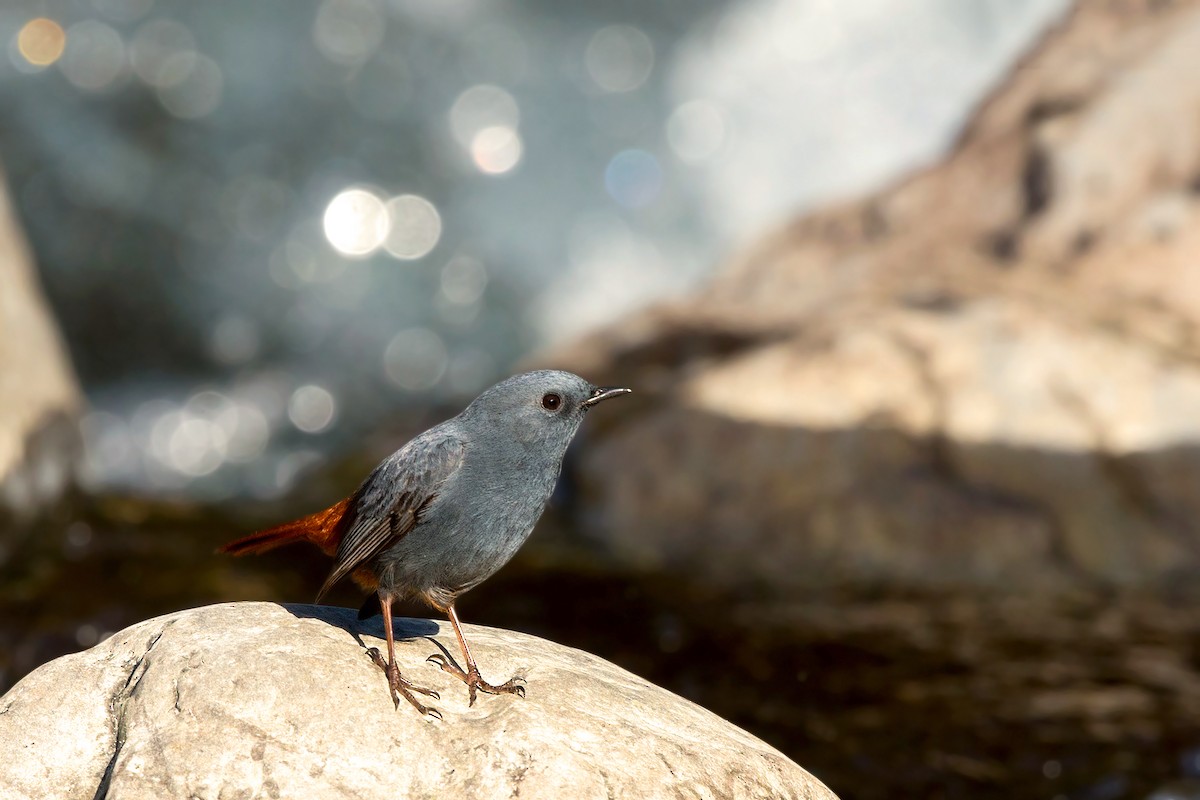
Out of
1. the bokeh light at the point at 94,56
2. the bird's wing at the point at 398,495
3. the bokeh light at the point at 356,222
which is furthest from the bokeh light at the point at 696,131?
the bird's wing at the point at 398,495

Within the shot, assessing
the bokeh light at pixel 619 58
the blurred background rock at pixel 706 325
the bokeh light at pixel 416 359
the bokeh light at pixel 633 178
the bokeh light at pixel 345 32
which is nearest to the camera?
the blurred background rock at pixel 706 325

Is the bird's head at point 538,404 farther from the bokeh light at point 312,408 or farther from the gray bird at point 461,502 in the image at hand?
the bokeh light at point 312,408

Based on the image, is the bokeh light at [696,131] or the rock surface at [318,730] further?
the bokeh light at [696,131]

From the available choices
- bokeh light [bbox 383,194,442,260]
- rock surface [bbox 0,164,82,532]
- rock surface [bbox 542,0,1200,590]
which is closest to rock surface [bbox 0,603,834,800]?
rock surface [bbox 0,164,82,532]

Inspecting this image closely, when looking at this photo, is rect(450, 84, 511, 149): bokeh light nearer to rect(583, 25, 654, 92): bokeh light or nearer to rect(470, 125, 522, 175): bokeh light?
rect(470, 125, 522, 175): bokeh light

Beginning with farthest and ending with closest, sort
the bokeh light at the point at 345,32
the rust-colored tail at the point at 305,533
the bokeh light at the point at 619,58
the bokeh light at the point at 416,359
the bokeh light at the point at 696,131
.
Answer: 1. the bokeh light at the point at 696,131
2. the bokeh light at the point at 619,58
3. the bokeh light at the point at 345,32
4. the bokeh light at the point at 416,359
5. the rust-colored tail at the point at 305,533

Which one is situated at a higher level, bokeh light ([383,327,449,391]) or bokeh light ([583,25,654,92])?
bokeh light ([583,25,654,92])

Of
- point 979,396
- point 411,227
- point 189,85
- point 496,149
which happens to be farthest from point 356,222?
point 979,396

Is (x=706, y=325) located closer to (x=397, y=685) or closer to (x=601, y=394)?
(x=601, y=394)
